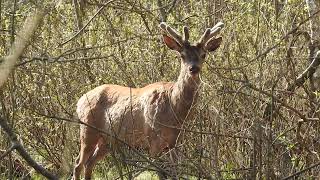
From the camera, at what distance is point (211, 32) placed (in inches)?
367

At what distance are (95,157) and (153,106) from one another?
1.27 metres

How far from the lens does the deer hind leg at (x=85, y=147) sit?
1034 centimetres

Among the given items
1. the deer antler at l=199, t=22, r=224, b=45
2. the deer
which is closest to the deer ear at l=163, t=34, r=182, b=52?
the deer

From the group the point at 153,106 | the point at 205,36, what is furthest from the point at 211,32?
the point at 153,106

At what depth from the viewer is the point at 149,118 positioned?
9602 millimetres

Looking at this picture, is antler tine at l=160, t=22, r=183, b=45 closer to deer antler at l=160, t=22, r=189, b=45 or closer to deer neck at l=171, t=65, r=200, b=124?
deer antler at l=160, t=22, r=189, b=45

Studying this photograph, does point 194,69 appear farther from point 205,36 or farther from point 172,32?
point 172,32

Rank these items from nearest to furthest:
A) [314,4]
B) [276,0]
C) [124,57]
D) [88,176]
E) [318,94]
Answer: [318,94] → [314,4] → [276,0] → [88,176] → [124,57]

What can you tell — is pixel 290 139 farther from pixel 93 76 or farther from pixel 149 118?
pixel 93 76

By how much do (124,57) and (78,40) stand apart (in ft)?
3.14

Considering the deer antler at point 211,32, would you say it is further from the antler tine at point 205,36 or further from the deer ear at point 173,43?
the deer ear at point 173,43

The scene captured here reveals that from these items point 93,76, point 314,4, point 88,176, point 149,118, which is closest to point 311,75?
point 314,4

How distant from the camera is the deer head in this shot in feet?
30.0

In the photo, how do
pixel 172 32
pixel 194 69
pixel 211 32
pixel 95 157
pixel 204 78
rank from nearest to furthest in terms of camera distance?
pixel 204 78 → pixel 194 69 → pixel 211 32 → pixel 172 32 → pixel 95 157
